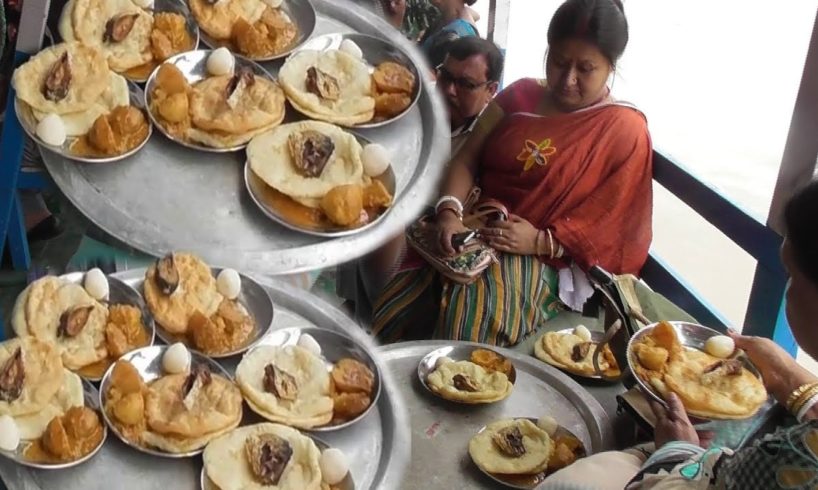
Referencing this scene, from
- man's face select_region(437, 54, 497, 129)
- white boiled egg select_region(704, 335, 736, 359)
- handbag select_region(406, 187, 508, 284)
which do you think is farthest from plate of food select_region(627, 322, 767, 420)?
man's face select_region(437, 54, 497, 129)

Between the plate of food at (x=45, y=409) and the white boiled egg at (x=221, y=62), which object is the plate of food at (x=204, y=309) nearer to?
the plate of food at (x=45, y=409)

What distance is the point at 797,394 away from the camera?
4.82 ft

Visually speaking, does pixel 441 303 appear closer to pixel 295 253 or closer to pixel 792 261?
pixel 792 261

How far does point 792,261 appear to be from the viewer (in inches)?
42.9

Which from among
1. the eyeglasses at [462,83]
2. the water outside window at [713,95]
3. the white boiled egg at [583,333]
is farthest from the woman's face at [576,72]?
→ the white boiled egg at [583,333]

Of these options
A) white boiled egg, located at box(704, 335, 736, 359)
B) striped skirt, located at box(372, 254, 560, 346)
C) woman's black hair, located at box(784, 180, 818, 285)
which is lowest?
striped skirt, located at box(372, 254, 560, 346)

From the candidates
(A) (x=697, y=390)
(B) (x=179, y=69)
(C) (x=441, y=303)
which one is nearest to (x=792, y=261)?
(A) (x=697, y=390)

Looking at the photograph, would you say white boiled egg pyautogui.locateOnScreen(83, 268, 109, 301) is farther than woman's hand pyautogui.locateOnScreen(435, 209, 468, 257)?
No

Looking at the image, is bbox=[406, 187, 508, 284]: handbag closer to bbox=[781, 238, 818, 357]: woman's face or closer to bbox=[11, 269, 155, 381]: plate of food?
bbox=[781, 238, 818, 357]: woman's face

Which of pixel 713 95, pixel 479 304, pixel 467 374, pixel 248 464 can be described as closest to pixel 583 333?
pixel 479 304

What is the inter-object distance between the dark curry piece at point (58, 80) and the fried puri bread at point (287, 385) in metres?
0.35

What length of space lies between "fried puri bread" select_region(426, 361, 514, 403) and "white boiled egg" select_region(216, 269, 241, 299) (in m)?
0.76

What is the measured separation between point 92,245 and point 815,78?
5.33 feet

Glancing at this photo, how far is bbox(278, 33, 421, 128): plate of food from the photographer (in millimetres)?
927
